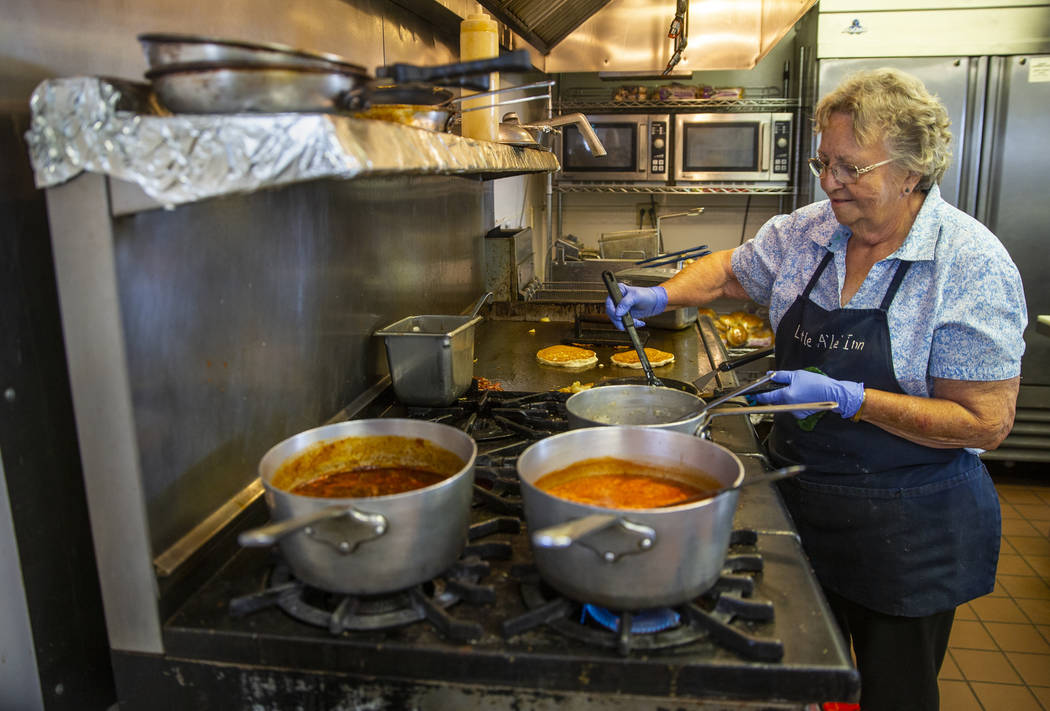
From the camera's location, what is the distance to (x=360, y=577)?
107 cm

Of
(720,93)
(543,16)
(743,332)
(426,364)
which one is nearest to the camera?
(426,364)

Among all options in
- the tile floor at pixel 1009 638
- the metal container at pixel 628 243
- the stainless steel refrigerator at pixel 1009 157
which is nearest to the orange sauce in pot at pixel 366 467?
the tile floor at pixel 1009 638

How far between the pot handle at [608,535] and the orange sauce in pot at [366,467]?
37cm

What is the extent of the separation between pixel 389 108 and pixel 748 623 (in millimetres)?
1014

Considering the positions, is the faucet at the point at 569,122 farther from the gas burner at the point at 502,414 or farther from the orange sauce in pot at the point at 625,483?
the orange sauce in pot at the point at 625,483

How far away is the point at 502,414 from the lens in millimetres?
2021

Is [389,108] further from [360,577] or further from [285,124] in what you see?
[360,577]

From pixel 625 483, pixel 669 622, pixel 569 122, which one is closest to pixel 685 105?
pixel 569 122

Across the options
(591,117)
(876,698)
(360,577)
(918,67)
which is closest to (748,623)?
(360,577)

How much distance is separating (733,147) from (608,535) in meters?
4.32

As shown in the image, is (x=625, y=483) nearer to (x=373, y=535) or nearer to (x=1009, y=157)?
(x=373, y=535)

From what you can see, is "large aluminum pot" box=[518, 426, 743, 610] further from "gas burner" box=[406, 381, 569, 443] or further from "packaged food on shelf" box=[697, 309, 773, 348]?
"packaged food on shelf" box=[697, 309, 773, 348]

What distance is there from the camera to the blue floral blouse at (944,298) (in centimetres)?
159

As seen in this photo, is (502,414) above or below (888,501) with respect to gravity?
above
